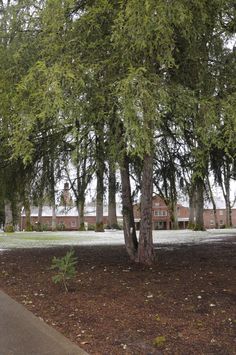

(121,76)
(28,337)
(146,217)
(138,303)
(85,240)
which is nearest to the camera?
(28,337)

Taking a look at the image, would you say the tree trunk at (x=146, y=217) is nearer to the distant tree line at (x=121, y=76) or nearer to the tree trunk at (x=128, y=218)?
the distant tree line at (x=121, y=76)

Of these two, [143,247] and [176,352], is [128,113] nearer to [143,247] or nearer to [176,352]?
[176,352]

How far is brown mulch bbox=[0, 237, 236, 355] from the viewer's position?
4691 mm

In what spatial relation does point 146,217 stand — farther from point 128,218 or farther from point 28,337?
point 28,337

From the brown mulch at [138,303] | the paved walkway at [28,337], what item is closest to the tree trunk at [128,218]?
the brown mulch at [138,303]

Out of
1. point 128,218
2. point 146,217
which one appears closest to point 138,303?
point 146,217

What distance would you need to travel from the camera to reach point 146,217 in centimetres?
963

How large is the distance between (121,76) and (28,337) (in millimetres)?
4245

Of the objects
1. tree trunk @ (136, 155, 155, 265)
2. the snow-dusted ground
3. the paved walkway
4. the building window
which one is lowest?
the paved walkway

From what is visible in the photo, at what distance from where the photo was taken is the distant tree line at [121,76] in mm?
6426

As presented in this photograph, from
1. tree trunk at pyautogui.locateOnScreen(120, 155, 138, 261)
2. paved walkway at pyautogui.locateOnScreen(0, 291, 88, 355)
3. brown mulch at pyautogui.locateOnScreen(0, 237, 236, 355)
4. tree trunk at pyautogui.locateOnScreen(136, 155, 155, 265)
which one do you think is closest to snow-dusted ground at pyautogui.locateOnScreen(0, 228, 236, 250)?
tree trunk at pyautogui.locateOnScreen(120, 155, 138, 261)

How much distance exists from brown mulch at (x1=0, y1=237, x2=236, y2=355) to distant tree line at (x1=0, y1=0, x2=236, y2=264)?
1.42m

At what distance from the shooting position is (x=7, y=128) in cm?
898

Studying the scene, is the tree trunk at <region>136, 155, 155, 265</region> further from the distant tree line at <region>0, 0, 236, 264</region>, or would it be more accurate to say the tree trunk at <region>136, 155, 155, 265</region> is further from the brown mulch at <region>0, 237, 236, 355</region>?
the brown mulch at <region>0, 237, 236, 355</region>
